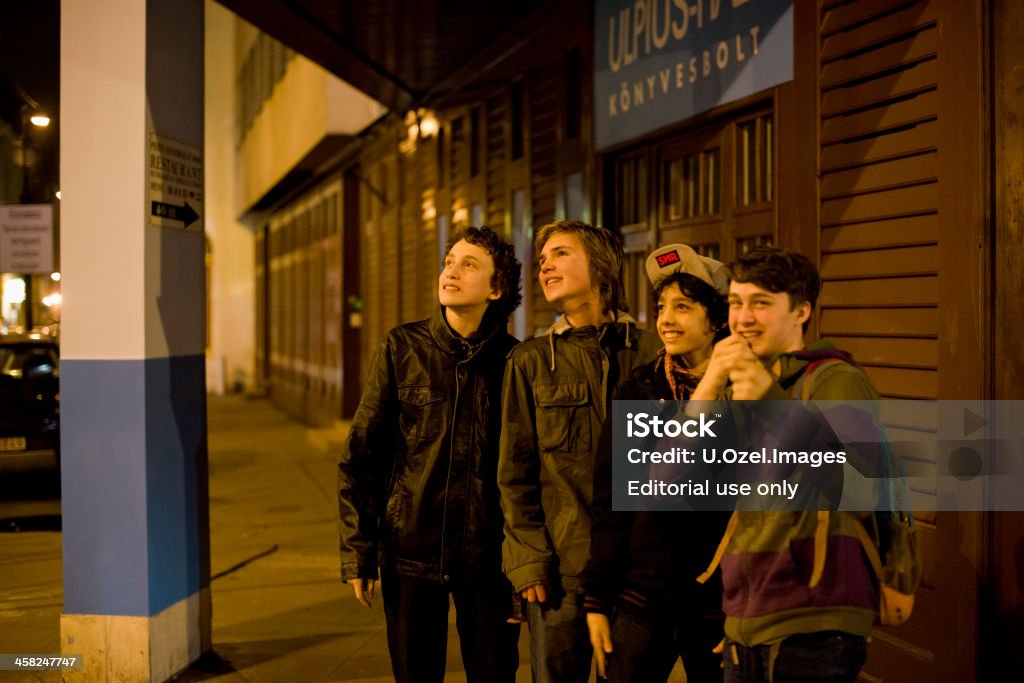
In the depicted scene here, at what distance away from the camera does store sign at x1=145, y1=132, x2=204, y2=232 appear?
506 centimetres

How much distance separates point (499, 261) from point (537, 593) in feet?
3.96

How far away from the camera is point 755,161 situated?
19.2 feet

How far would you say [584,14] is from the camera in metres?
7.68

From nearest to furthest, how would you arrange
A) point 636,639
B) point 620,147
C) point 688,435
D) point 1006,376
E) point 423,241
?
1. point 688,435
2. point 636,639
3. point 1006,376
4. point 620,147
5. point 423,241

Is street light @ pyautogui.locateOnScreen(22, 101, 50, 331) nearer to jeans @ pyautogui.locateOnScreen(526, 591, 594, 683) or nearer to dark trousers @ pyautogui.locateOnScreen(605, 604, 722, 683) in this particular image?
jeans @ pyautogui.locateOnScreen(526, 591, 594, 683)

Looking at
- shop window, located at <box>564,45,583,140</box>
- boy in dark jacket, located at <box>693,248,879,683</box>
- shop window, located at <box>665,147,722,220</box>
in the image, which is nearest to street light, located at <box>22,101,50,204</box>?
shop window, located at <box>665,147,722,220</box>

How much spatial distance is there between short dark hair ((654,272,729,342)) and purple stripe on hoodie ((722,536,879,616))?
2.36 ft

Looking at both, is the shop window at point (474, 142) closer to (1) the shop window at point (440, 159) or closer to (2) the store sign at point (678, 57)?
(1) the shop window at point (440, 159)

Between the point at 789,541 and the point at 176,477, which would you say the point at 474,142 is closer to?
the point at 176,477

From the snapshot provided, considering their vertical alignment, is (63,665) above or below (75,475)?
below

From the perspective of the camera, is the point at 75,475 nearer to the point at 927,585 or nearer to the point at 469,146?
the point at 927,585

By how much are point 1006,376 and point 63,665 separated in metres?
4.36

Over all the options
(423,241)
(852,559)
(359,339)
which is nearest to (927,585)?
(852,559)

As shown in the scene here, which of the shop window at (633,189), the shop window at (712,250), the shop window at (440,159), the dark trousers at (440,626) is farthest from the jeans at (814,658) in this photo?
the shop window at (440,159)
